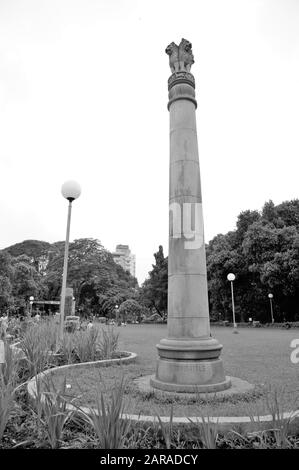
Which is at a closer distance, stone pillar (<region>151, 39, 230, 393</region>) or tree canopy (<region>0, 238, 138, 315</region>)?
stone pillar (<region>151, 39, 230, 393</region>)

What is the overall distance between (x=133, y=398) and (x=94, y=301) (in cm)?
4950

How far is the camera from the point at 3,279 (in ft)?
114

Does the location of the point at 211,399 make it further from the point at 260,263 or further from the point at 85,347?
the point at 260,263

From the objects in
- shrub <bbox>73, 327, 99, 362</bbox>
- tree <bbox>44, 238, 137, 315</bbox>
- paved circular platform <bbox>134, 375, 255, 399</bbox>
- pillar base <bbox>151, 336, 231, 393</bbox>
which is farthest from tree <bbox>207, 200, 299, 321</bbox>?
pillar base <bbox>151, 336, 231, 393</bbox>

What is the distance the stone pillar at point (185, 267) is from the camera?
5609 mm

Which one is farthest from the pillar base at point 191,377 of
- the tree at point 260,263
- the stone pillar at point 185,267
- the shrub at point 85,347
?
the tree at point 260,263

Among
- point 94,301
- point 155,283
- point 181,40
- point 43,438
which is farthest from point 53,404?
point 94,301

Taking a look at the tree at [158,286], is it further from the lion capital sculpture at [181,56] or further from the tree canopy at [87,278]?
the lion capital sculpture at [181,56]

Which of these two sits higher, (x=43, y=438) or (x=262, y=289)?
(x=262, y=289)

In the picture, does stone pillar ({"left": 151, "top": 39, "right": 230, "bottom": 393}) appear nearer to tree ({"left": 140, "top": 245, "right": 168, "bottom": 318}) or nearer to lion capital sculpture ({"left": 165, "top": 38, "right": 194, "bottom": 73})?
lion capital sculpture ({"left": 165, "top": 38, "right": 194, "bottom": 73})

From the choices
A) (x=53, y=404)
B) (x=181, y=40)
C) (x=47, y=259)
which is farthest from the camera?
(x=47, y=259)

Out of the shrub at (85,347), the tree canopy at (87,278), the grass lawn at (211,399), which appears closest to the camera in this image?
the grass lawn at (211,399)

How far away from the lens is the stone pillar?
18.4 ft
